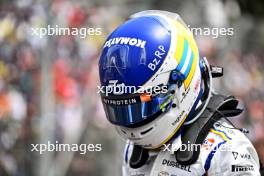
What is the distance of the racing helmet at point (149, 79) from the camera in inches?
121

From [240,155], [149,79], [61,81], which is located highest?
[149,79]

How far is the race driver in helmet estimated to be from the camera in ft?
10.1

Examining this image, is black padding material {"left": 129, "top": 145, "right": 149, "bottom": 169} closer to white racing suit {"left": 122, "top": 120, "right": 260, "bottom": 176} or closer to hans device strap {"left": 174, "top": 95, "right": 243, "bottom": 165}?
white racing suit {"left": 122, "top": 120, "right": 260, "bottom": 176}

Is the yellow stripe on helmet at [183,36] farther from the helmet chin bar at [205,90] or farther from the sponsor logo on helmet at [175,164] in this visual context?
the sponsor logo on helmet at [175,164]

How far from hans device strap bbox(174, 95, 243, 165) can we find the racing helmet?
0.14 feet

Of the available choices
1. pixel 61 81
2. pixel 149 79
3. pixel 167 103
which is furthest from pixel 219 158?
pixel 61 81

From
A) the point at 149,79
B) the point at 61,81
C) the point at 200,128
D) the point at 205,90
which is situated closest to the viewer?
the point at 149,79

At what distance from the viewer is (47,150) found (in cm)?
644

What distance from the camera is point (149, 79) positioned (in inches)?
121

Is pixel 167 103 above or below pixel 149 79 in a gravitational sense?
below

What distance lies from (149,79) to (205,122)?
1.18 feet

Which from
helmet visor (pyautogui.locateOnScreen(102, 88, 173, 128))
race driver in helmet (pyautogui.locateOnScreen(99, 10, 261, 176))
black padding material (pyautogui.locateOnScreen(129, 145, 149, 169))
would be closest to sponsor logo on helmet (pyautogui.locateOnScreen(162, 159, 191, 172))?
race driver in helmet (pyautogui.locateOnScreen(99, 10, 261, 176))

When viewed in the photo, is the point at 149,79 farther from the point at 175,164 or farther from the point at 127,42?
the point at 175,164

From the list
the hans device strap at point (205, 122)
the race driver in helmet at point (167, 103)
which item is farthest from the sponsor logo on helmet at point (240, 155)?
the hans device strap at point (205, 122)
